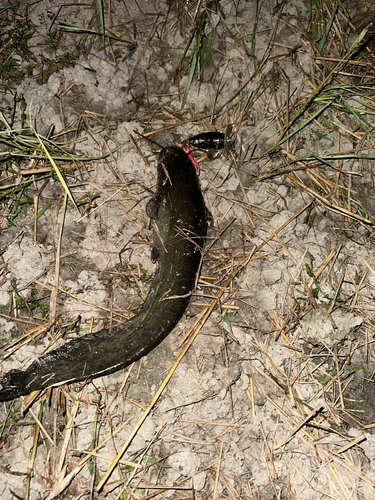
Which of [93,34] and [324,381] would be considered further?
[93,34]

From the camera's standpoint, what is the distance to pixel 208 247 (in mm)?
3303

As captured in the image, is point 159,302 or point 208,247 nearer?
point 159,302

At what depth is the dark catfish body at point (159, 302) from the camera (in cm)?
269

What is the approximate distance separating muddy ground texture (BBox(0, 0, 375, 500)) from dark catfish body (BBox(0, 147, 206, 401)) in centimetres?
18

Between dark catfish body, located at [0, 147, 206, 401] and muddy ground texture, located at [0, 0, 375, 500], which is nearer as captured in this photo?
dark catfish body, located at [0, 147, 206, 401]

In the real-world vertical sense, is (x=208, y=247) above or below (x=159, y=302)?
above

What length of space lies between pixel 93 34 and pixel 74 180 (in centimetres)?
160

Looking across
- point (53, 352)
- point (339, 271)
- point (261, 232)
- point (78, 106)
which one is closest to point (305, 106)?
point (261, 232)

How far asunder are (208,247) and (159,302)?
2.40 feet

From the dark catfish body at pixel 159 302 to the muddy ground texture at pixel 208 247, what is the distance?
0.61 feet

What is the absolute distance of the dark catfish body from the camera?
2.69m

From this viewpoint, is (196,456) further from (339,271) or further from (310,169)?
(310,169)

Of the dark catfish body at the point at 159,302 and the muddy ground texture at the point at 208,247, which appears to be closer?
the dark catfish body at the point at 159,302

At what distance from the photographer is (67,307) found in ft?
10.3
